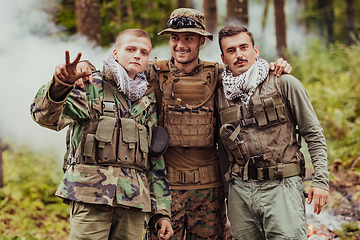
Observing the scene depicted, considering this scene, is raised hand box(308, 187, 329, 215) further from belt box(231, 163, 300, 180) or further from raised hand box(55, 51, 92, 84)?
raised hand box(55, 51, 92, 84)

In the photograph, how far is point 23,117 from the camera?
6445 mm

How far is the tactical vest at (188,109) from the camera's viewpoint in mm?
3191

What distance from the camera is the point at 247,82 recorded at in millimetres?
2842

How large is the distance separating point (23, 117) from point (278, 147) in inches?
211

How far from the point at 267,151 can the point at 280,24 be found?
7534 mm

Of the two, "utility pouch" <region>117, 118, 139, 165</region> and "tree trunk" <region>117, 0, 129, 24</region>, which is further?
"tree trunk" <region>117, 0, 129, 24</region>

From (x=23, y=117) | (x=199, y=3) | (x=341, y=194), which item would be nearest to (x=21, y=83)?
(x=23, y=117)

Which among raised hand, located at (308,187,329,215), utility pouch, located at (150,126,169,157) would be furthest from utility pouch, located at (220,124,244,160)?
raised hand, located at (308,187,329,215)

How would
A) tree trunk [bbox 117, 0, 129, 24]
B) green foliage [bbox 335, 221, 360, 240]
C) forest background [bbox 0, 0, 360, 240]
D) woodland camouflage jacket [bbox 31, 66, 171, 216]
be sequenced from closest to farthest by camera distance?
1. woodland camouflage jacket [bbox 31, 66, 171, 216]
2. green foliage [bbox 335, 221, 360, 240]
3. forest background [bbox 0, 0, 360, 240]
4. tree trunk [bbox 117, 0, 129, 24]

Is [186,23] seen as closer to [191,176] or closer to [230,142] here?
[230,142]

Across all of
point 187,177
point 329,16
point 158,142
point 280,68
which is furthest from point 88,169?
point 329,16

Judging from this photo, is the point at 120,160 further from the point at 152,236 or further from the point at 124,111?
the point at 152,236

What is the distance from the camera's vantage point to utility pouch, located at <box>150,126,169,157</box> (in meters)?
2.75

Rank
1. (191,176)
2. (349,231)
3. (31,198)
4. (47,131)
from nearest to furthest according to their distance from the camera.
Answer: (191,176), (349,231), (31,198), (47,131)
